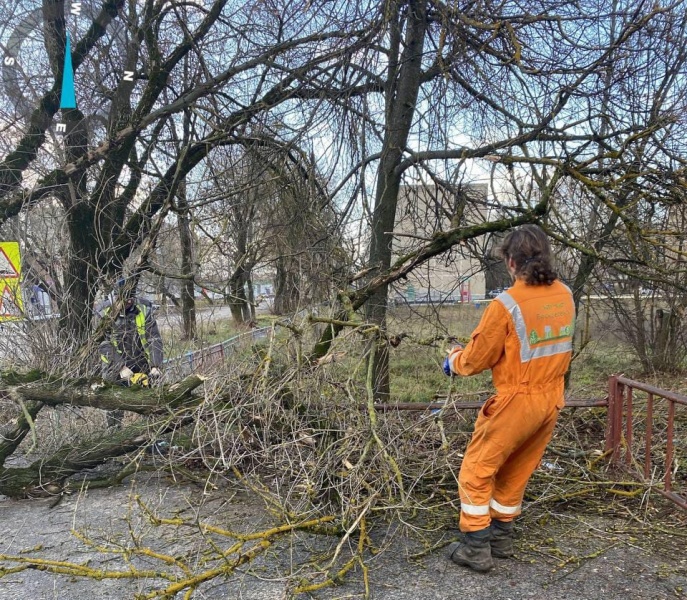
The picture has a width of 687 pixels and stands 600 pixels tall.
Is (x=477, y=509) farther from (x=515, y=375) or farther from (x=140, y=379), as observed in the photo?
(x=140, y=379)

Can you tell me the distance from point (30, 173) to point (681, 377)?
9866 millimetres

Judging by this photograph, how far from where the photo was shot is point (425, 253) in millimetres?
4430

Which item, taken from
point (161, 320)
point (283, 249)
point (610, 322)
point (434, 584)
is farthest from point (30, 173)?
point (610, 322)

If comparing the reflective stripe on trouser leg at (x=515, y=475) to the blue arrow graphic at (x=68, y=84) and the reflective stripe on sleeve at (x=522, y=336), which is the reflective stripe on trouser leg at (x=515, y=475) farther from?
the blue arrow graphic at (x=68, y=84)

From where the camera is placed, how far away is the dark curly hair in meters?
2.89

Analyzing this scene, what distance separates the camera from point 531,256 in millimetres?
2912

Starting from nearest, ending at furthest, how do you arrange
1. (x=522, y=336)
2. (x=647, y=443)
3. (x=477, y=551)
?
(x=522, y=336)
(x=477, y=551)
(x=647, y=443)

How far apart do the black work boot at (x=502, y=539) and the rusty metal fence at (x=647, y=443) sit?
104 cm

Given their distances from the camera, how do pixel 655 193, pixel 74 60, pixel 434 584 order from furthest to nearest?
pixel 74 60, pixel 655 193, pixel 434 584

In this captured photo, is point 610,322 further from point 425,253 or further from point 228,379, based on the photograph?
point 228,379

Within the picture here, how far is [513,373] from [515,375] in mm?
14

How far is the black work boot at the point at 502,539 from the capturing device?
9.92ft

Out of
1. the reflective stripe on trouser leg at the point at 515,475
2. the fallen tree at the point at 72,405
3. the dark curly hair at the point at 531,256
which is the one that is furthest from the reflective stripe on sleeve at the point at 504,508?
the fallen tree at the point at 72,405

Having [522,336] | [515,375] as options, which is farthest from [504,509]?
[522,336]
